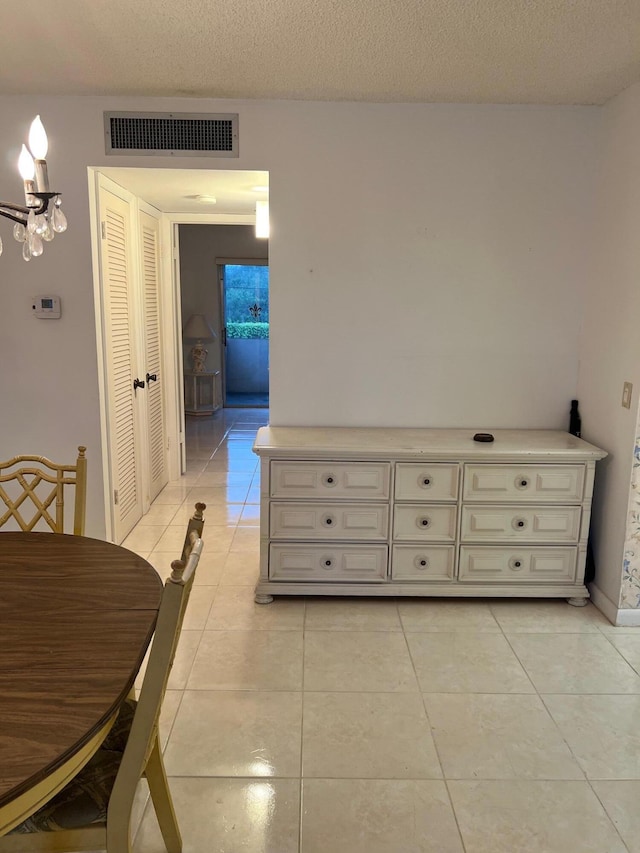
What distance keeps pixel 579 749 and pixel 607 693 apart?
39 centimetres

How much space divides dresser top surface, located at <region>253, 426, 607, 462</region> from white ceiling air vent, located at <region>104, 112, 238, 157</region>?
1465 mm

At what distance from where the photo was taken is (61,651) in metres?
1.36

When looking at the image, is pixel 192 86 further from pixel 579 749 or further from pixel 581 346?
pixel 579 749

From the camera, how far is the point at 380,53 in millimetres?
2490

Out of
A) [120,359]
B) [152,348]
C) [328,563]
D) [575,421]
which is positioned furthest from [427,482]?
[152,348]

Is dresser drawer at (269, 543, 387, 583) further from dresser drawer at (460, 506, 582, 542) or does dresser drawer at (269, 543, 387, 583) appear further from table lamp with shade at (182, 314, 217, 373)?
table lamp with shade at (182, 314, 217, 373)

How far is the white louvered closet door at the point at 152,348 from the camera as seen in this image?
4.25 metres

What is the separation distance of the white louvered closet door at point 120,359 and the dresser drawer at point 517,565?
76.4 inches

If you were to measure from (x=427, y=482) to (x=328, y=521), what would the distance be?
514mm

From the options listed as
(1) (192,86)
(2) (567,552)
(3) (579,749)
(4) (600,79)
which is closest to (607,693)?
(3) (579,749)

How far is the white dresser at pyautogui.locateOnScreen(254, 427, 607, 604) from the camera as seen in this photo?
296cm

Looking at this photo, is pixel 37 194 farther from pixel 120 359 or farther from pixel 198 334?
pixel 198 334

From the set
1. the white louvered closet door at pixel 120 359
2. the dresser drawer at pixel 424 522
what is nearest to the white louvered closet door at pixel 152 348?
the white louvered closet door at pixel 120 359

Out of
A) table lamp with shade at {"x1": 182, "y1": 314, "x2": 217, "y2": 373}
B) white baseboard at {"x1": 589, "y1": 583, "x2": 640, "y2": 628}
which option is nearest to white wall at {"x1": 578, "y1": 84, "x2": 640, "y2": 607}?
white baseboard at {"x1": 589, "y1": 583, "x2": 640, "y2": 628}
